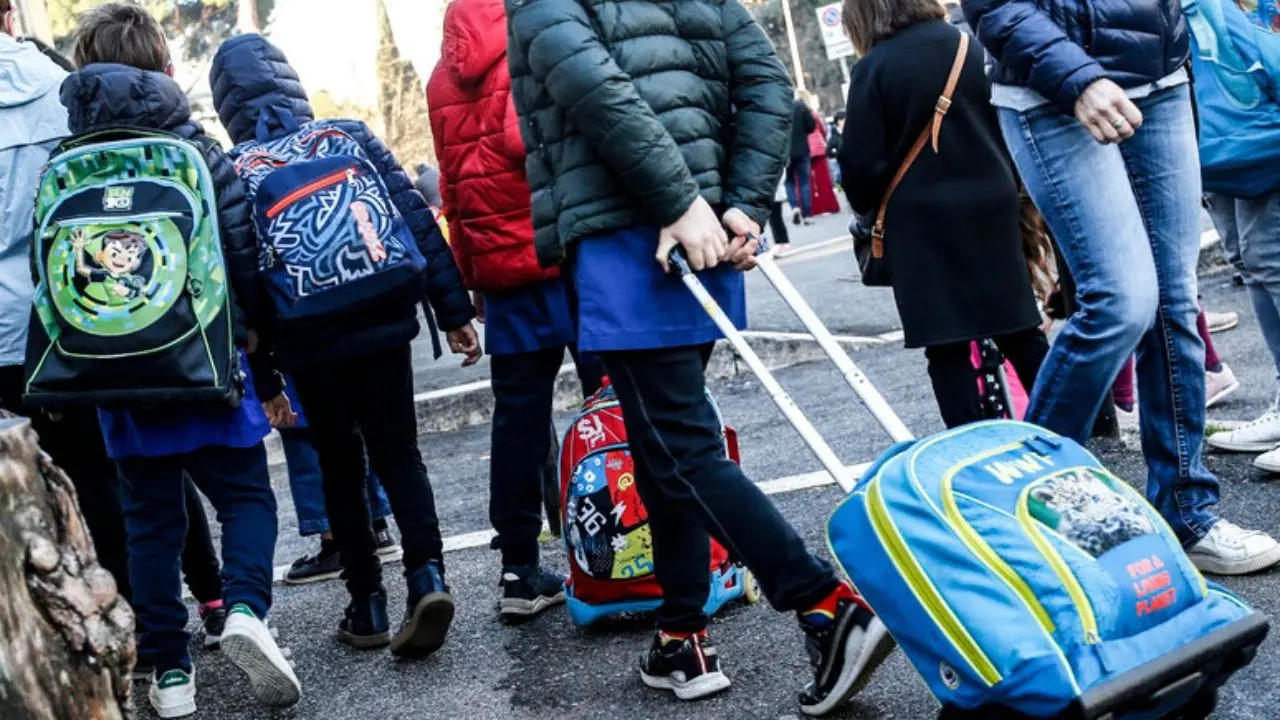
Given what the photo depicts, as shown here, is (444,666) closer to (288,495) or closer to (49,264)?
(49,264)

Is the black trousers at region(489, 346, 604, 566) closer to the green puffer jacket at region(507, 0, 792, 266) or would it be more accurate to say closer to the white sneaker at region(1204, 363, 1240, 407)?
the green puffer jacket at region(507, 0, 792, 266)

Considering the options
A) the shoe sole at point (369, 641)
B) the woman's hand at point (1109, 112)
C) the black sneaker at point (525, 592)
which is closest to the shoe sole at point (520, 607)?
the black sneaker at point (525, 592)

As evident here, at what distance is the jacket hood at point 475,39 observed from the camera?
4336 mm

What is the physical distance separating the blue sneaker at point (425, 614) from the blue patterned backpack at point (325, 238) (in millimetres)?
767

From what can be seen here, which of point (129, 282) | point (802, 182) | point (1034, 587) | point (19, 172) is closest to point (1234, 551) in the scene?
point (1034, 587)

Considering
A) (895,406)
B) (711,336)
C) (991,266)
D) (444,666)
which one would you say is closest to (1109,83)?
(991,266)

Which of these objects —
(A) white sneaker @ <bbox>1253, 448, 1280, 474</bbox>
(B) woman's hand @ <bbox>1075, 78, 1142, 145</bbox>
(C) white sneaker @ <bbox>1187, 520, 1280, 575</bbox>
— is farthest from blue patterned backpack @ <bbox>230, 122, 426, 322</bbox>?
(A) white sneaker @ <bbox>1253, 448, 1280, 474</bbox>

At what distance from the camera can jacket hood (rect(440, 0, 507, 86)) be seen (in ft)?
14.2

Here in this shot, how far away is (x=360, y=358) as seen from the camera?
14.1 feet

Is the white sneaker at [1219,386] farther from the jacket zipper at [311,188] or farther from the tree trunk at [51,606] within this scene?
the tree trunk at [51,606]

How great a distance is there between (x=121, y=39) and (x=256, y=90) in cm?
52

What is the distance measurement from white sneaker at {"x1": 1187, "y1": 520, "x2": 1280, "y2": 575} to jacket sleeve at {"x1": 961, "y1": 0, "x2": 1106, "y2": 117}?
42.7 inches

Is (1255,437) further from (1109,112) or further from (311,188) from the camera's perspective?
(311,188)

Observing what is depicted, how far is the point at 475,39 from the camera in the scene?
14.2 ft
